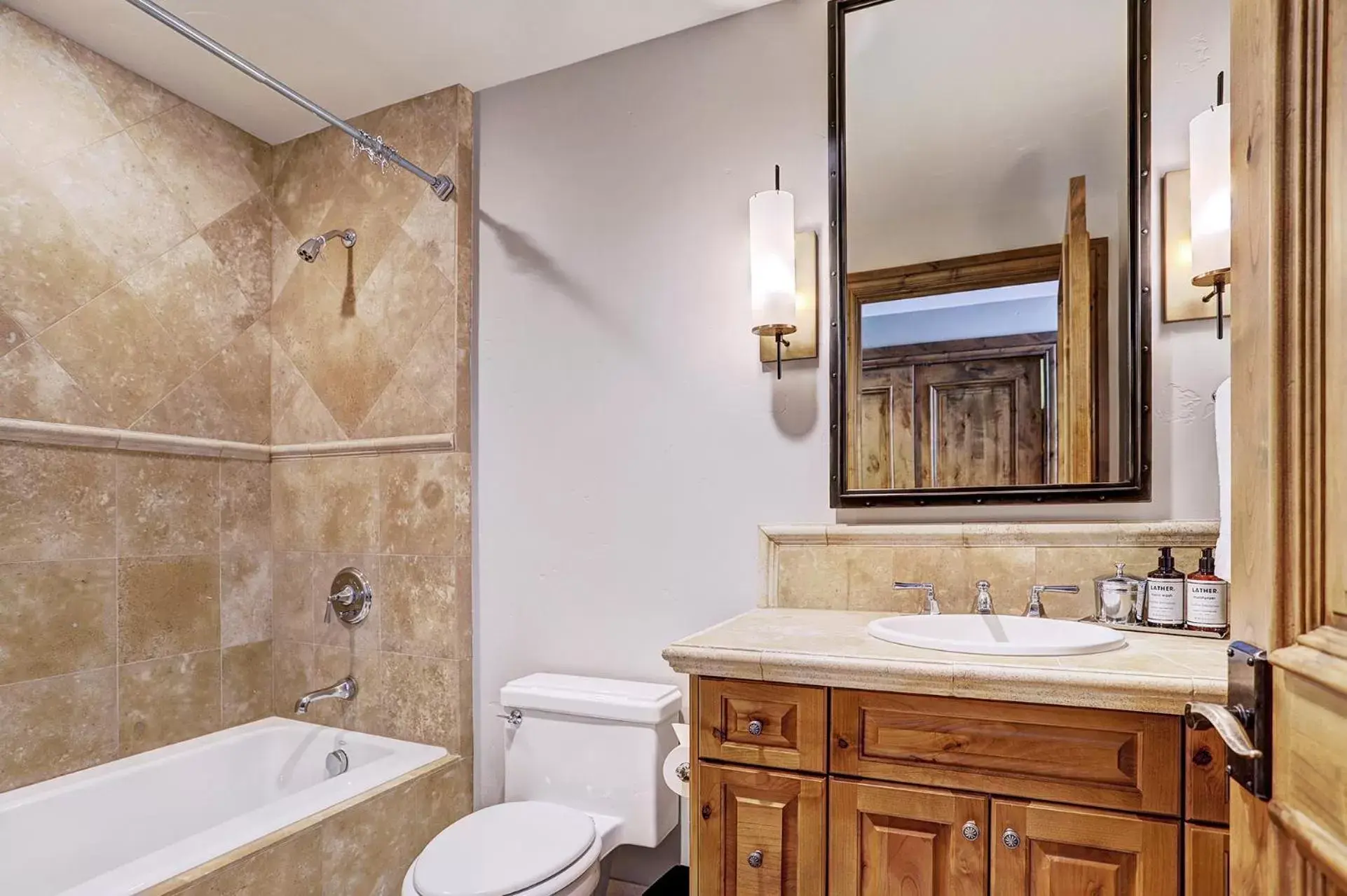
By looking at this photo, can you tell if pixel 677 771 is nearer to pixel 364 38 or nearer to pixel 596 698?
pixel 596 698

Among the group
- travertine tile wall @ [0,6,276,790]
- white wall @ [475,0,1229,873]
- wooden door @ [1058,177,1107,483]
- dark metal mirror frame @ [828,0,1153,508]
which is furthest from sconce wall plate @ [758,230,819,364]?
travertine tile wall @ [0,6,276,790]

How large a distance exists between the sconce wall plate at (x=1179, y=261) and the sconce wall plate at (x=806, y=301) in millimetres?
749

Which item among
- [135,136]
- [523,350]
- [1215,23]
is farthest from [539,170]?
[1215,23]

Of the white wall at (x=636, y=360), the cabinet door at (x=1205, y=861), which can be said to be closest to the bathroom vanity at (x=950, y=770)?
the cabinet door at (x=1205, y=861)

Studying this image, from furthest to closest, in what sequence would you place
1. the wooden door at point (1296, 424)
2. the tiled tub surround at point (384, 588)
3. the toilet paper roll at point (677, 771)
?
1. the tiled tub surround at point (384, 588)
2. the toilet paper roll at point (677, 771)
3. the wooden door at point (1296, 424)

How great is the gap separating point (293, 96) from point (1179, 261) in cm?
205

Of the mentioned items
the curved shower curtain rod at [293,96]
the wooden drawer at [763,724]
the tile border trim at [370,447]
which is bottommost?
the wooden drawer at [763,724]

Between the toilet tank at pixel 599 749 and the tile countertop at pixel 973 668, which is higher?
the tile countertop at pixel 973 668

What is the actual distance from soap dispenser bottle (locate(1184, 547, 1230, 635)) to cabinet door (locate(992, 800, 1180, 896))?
487 millimetres

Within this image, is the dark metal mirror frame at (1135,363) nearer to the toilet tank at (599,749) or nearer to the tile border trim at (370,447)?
the toilet tank at (599,749)

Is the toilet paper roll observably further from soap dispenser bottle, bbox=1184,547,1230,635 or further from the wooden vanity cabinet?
soap dispenser bottle, bbox=1184,547,1230,635

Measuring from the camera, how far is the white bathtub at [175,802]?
69.1 inches

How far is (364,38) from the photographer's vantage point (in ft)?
7.15

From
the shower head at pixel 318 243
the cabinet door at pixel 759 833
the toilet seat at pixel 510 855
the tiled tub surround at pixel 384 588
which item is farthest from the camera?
the shower head at pixel 318 243
